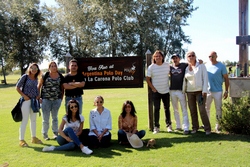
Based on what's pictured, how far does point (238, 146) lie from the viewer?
5.09 metres

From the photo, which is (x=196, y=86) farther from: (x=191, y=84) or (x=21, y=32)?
(x=21, y=32)

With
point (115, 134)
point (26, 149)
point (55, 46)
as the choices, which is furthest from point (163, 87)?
point (55, 46)

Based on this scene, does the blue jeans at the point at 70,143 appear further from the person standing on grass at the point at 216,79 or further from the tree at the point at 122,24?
the tree at the point at 122,24

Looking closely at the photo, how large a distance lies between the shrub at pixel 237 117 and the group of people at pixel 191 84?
0.88ft

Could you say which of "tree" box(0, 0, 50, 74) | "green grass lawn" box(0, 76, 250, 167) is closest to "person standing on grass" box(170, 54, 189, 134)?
"green grass lawn" box(0, 76, 250, 167)

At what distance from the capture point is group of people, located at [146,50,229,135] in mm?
A: 6047

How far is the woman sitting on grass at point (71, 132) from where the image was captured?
5203 millimetres

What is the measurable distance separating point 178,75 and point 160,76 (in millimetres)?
435

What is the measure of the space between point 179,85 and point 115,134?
79.8 inches

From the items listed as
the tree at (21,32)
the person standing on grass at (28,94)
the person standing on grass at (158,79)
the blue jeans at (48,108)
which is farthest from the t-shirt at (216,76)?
the tree at (21,32)

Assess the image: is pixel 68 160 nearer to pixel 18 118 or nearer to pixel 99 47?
pixel 18 118

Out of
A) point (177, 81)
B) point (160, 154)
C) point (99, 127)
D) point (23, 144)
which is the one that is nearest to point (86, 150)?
point (99, 127)

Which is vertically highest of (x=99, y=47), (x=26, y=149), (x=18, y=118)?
(x=99, y=47)

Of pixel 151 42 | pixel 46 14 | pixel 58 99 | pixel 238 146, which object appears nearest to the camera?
pixel 238 146
